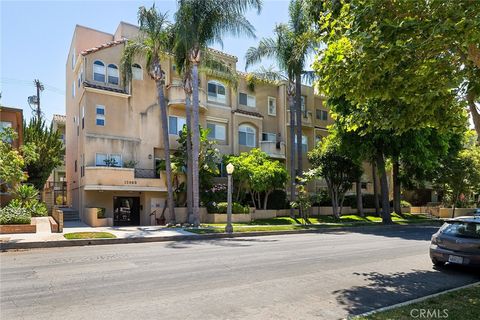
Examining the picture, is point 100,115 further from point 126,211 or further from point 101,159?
point 126,211

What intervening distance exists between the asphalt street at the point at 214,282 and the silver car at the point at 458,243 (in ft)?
1.26

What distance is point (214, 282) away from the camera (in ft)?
27.4

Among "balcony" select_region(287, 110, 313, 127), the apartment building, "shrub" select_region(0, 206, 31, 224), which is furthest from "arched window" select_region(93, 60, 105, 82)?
"balcony" select_region(287, 110, 313, 127)

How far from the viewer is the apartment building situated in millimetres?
25844

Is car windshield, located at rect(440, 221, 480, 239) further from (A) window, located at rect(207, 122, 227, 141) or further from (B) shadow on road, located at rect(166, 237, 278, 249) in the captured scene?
(A) window, located at rect(207, 122, 227, 141)

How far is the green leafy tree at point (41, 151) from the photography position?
31562 mm

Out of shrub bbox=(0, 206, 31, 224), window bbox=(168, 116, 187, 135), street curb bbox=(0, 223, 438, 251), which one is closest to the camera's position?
street curb bbox=(0, 223, 438, 251)

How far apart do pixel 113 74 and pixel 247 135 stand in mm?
12501

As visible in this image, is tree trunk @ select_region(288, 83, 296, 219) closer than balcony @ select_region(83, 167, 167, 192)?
No

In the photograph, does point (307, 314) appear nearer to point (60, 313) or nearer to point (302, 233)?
point (60, 313)

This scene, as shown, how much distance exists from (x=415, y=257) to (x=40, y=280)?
10580 millimetres

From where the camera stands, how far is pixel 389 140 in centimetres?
2509

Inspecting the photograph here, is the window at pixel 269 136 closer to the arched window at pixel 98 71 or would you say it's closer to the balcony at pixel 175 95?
the balcony at pixel 175 95

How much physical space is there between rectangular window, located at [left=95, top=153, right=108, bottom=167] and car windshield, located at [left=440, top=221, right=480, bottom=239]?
21583 mm
